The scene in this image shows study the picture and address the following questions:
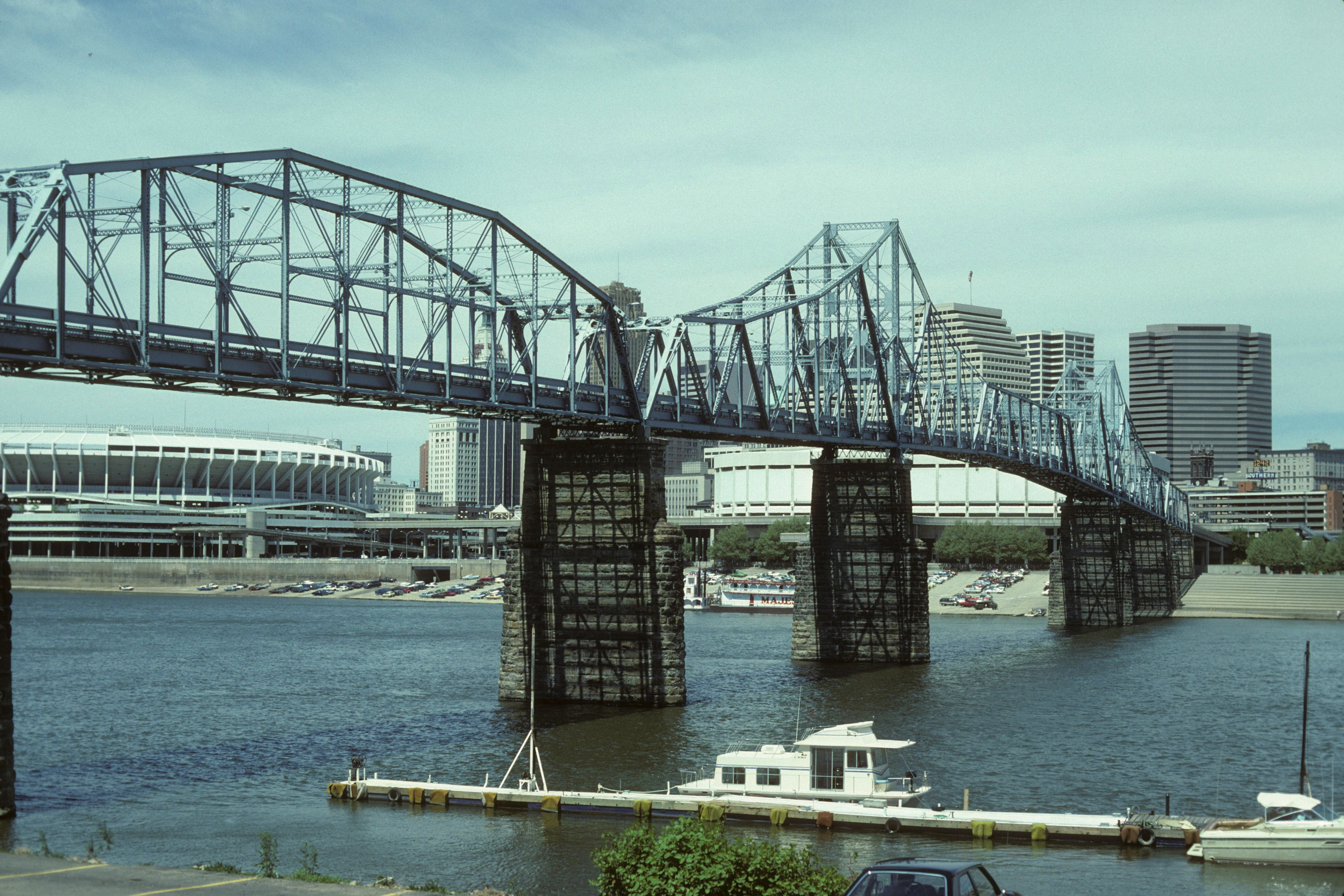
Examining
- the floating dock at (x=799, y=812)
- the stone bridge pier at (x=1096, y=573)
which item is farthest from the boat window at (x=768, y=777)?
the stone bridge pier at (x=1096, y=573)

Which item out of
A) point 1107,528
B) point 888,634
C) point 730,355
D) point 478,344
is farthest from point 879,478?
point 1107,528

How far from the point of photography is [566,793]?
157 feet

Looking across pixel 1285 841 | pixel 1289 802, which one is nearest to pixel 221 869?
pixel 1285 841

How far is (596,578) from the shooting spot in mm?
69000

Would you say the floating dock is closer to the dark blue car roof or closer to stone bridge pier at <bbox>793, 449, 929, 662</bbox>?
the dark blue car roof

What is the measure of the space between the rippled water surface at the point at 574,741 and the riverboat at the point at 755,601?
207 feet

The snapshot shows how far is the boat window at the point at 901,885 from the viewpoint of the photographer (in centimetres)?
2155

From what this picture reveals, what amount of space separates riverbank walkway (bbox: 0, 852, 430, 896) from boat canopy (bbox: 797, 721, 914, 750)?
75.8 ft

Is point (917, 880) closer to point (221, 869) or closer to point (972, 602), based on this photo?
point (221, 869)

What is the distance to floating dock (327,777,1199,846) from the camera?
143 feet

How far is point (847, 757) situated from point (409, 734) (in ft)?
70.6

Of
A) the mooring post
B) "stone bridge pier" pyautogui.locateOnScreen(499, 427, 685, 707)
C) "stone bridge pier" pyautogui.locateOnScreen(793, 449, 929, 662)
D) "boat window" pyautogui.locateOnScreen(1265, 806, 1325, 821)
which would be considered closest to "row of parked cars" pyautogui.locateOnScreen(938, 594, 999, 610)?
"stone bridge pier" pyautogui.locateOnScreen(793, 449, 929, 662)

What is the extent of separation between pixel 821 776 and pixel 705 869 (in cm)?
2514

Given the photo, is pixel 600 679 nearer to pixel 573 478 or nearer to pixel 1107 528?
pixel 573 478
